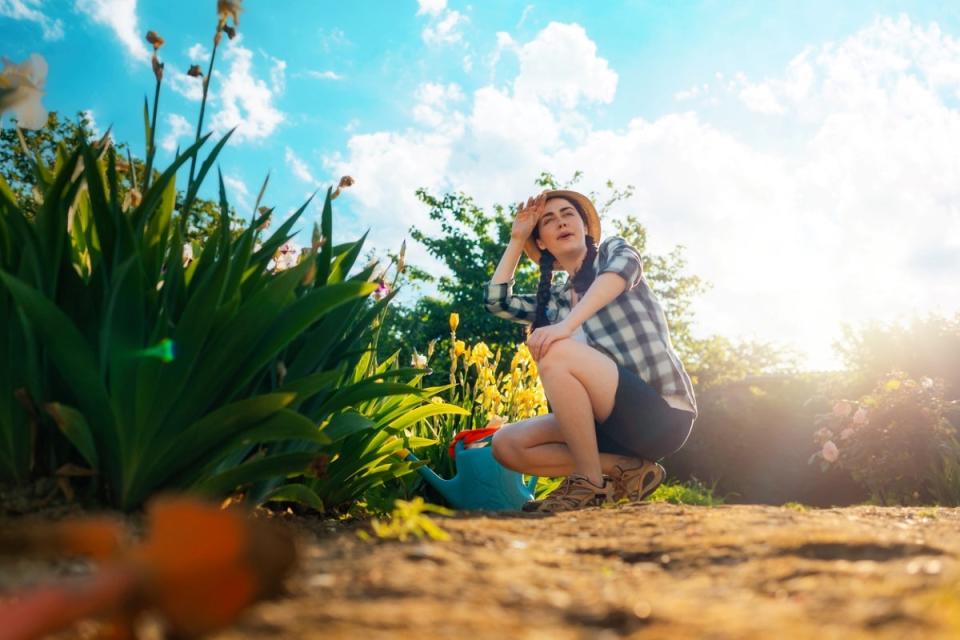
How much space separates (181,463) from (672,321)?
1778 cm

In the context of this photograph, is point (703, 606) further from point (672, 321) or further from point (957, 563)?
point (672, 321)

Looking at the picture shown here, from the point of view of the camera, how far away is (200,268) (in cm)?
186

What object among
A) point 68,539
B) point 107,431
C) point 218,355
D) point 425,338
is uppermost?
point 425,338

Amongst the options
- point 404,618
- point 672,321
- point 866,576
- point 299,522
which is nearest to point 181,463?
point 299,522

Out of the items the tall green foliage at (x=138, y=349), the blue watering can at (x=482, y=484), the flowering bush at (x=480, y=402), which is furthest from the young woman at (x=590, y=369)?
the tall green foliage at (x=138, y=349)

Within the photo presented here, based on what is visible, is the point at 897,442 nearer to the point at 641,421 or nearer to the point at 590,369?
the point at 641,421

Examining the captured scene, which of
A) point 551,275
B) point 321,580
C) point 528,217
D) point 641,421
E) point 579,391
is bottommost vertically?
point 321,580

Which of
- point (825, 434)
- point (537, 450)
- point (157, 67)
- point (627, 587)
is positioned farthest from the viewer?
point (825, 434)

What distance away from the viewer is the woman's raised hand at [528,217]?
11.4 ft

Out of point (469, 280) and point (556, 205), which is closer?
point (556, 205)

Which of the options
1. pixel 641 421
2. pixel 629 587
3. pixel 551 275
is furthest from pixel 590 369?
pixel 629 587

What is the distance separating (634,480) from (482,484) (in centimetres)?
70

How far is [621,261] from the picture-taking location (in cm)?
294

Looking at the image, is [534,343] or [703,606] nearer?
[703,606]
